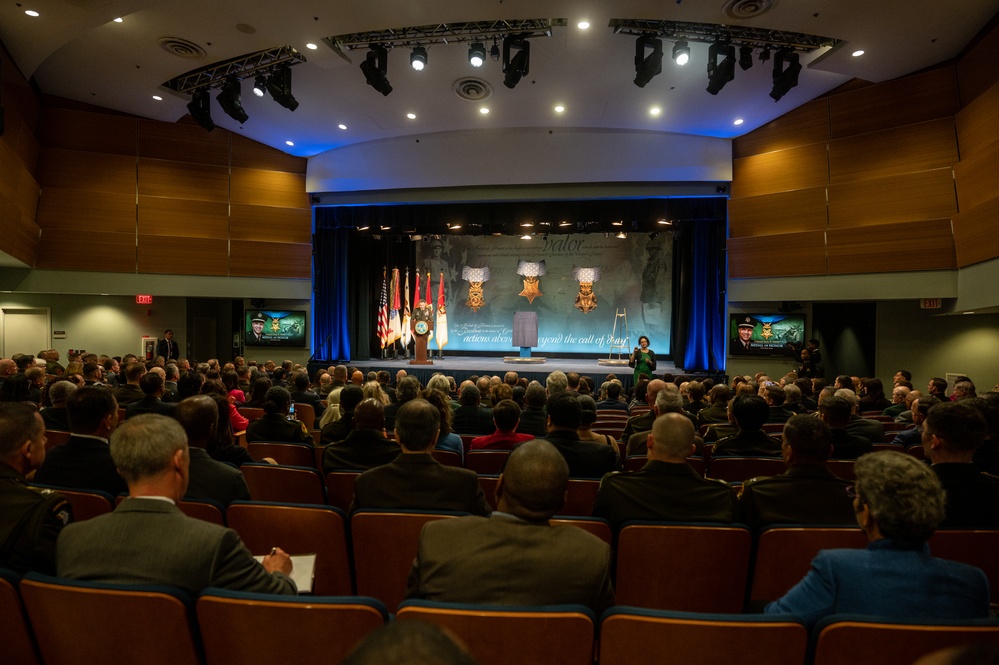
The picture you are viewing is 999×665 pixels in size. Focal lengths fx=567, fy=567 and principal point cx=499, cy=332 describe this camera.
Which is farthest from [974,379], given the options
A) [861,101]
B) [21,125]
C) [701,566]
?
[21,125]

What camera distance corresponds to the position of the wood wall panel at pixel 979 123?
733 centimetres

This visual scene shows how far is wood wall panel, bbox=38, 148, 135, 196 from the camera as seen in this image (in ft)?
35.6

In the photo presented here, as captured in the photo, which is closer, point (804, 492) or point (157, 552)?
point (157, 552)

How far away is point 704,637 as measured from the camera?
1307mm

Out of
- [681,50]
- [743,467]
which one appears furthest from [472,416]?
[681,50]

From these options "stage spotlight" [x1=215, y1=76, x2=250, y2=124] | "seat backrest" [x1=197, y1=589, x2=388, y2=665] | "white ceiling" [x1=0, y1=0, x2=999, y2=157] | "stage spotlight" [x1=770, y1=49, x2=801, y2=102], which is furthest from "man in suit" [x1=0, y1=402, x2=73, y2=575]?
"stage spotlight" [x1=770, y1=49, x2=801, y2=102]

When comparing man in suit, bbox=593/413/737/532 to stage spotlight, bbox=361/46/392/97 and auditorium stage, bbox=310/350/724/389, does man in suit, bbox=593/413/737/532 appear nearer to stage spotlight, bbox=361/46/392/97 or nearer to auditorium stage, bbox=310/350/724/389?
stage spotlight, bbox=361/46/392/97

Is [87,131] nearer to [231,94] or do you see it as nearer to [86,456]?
[231,94]

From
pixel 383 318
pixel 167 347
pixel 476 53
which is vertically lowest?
pixel 167 347

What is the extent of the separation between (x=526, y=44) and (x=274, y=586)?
7.60 meters

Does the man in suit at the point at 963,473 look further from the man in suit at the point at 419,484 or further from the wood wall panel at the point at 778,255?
the wood wall panel at the point at 778,255

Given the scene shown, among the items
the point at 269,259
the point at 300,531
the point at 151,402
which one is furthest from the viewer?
the point at 269,259

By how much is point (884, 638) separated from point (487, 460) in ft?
8.18

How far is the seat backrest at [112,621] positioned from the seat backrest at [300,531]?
781 millimetres
